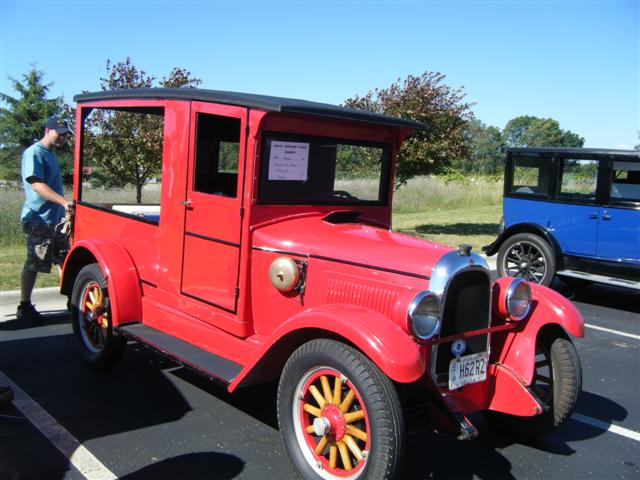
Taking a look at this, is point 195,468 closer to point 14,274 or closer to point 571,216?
point 14,274

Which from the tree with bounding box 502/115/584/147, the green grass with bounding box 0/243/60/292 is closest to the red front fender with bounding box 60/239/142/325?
the green grass with bounding box 0/243/60/292

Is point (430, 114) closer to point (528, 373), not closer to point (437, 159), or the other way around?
point (437, 159)

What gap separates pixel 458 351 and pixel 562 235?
535 centimetres

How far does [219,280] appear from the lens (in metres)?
3.69

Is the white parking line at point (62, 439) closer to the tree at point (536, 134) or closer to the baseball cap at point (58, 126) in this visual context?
the baseball cap at point (58, 126)

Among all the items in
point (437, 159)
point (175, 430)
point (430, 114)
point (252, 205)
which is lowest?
point (175, 430)

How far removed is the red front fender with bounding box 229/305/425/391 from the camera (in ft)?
8.30

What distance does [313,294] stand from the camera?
329cm

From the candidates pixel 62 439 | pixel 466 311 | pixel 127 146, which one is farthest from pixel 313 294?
pixel 127 146

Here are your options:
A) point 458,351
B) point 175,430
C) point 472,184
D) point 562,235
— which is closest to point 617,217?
point 562,235

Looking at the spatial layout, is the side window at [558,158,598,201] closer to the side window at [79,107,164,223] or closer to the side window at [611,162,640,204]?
the side window at [611,162,640,204]

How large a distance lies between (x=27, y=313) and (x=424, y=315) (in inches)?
171

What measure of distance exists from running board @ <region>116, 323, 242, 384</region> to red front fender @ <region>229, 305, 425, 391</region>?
51 cm

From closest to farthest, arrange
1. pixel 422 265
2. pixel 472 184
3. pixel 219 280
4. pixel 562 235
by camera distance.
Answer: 1. pixel 422 265
2. pixel 219 280
3. pixel 562 235
4. pixel 472 184
